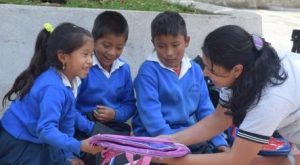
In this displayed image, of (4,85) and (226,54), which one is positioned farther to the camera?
(4,85)

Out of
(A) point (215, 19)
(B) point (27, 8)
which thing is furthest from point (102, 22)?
(A) point (215, 19)

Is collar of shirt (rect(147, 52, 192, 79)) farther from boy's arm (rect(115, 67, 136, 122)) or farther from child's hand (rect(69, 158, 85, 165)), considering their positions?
child's hand (rect(69, 158, 85, 165))

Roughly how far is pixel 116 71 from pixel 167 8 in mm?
1820

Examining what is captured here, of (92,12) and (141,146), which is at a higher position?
(92,12)

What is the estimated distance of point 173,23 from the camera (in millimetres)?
3250

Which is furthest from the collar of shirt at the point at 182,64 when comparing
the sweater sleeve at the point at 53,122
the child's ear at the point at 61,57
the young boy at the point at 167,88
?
the sweater sleeve at the point at 53,122

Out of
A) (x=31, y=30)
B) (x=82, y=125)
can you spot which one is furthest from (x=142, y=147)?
(x=31, y=30)

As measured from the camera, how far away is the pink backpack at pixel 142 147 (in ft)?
7.82

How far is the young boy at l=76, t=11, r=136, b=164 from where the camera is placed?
10.6ft

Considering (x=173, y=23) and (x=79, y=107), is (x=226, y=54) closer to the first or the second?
(x=173, y=23)

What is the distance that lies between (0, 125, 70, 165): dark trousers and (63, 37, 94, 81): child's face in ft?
1.35

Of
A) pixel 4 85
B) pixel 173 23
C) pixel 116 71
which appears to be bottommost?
pixel 4 85

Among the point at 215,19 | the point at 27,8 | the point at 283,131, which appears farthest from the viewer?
the point at 215,19

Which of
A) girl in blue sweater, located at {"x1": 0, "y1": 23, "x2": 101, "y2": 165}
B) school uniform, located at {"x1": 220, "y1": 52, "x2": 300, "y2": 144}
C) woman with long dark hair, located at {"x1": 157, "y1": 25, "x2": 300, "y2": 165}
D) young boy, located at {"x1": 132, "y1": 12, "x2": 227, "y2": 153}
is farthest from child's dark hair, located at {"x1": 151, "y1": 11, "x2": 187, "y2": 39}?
school uniform, located at {"x1": 220, "y1": 52, "x2": 300, "y2": 144}
